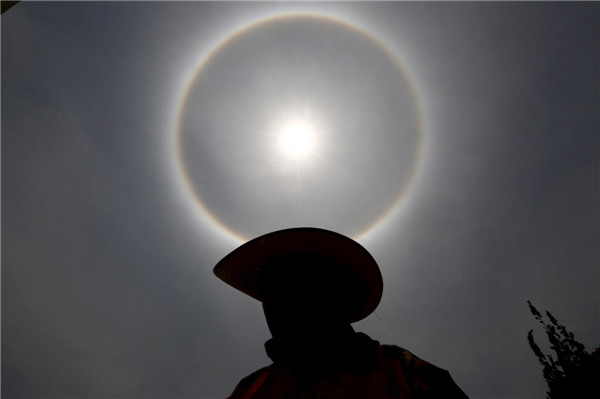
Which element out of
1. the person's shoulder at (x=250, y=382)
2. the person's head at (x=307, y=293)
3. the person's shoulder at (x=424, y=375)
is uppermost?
the person's head at (x=307, y=293)

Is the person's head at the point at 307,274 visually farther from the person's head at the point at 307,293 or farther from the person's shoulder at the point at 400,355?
the person's shoulder at the point at 400,355

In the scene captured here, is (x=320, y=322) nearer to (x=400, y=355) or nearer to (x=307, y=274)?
(x=307, y=274)

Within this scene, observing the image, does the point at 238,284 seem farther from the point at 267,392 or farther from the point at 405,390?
the point at 405,390

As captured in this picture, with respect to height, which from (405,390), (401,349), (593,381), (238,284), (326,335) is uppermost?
(238,284)

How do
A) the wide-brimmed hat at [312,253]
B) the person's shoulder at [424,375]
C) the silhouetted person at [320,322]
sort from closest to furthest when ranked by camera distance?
1. the person's shoulder at [424,375]
2. the silhouetted person at [320,322]
3. the wide-brimmed hat at [312,253]

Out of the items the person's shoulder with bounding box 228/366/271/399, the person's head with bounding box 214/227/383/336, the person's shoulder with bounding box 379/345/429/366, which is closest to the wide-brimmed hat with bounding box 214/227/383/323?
the person's head with bounding box 214/227/383/336

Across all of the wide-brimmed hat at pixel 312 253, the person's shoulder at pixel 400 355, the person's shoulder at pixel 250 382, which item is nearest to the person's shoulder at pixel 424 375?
the person's shoulder at pixel 400 355

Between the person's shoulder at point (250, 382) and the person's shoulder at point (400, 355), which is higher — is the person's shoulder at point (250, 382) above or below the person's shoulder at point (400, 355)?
above

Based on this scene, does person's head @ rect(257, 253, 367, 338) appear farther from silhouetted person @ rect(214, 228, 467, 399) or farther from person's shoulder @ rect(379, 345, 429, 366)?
person's shoulder @ rect(379, 345, 429, 366)

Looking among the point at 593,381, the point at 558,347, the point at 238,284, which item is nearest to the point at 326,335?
the point at 238,284
